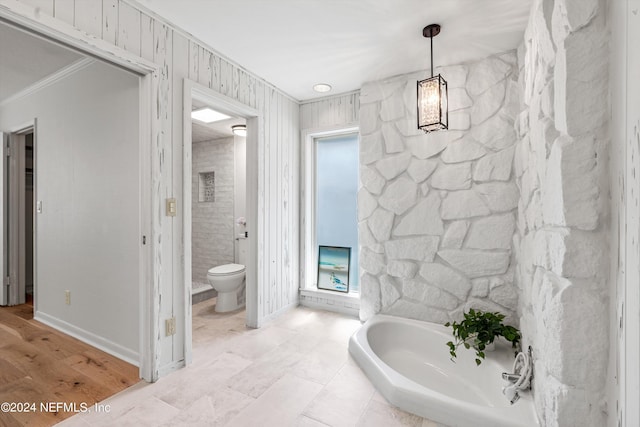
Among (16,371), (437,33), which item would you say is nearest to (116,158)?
(16,371)

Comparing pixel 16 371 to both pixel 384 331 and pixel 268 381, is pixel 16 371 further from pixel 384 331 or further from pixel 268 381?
pixel 384 331

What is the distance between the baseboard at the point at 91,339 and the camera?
7.15 ft

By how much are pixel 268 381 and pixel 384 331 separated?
1.09 metres

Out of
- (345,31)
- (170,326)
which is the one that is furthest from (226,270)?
(345,31)

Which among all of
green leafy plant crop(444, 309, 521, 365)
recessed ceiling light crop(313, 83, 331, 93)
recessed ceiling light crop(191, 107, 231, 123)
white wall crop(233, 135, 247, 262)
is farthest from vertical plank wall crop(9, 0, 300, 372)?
green leafy plant crop(444, 309, 521, 365)

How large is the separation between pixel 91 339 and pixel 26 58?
7.99ft

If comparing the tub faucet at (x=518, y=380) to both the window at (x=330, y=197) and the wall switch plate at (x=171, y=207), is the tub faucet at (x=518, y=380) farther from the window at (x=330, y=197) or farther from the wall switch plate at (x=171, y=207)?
the wall switch plate at (x=171, y=207)

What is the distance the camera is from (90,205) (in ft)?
8.00

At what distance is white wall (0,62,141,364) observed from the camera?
217 centimetres

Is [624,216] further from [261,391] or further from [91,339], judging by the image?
[91,339]

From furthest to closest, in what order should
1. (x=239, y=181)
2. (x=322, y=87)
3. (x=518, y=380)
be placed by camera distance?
1. (x=239, y=181)
2. (x=322, y=87)
3. (x=518, y=380)

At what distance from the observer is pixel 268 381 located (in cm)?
193

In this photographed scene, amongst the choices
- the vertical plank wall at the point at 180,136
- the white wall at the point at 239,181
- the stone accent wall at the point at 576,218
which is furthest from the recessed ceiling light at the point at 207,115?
the stone accent wall at the point at 576,218

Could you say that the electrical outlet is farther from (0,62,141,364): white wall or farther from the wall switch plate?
the wall switch plate
